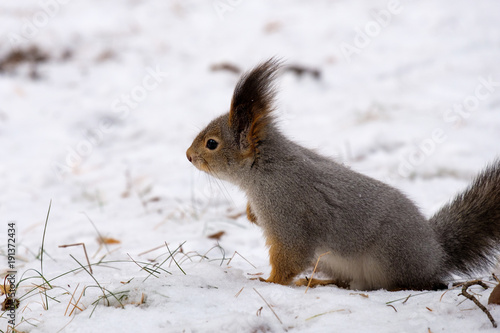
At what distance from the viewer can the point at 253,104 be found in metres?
2.04

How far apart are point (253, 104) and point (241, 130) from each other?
0.15 m

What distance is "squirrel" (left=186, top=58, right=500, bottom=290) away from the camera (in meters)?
1.97

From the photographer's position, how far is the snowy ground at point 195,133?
62.4 inches

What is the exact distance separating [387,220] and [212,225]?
1208mm

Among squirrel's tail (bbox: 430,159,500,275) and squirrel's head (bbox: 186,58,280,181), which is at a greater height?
squirrel's head (bbox: 186,58,280,181)

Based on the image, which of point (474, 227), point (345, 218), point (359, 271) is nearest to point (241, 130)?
point (345, 218)

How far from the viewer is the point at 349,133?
4254 millimetres

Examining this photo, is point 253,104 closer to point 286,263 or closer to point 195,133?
point 286,263

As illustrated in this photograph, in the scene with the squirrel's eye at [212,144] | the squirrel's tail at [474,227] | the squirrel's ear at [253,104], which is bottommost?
the squirrel's tail at [474,227]

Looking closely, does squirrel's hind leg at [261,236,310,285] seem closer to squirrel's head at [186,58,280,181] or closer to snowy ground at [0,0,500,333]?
snowy ground at [0,0,500,333]

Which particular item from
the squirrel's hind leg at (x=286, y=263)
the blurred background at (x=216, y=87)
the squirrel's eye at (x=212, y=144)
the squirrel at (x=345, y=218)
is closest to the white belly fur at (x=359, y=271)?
the squirrel at (x=345, y=218)

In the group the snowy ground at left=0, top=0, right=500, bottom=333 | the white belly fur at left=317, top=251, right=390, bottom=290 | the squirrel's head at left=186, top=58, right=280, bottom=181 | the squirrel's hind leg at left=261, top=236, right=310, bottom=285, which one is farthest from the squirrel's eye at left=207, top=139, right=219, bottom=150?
the white belly fur at left=317, top=251, right=390, bottom=290

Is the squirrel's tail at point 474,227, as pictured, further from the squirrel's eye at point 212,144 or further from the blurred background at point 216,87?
the squirrel's eye at point 212,144

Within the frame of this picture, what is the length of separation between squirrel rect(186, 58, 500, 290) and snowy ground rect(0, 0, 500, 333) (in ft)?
0.55
